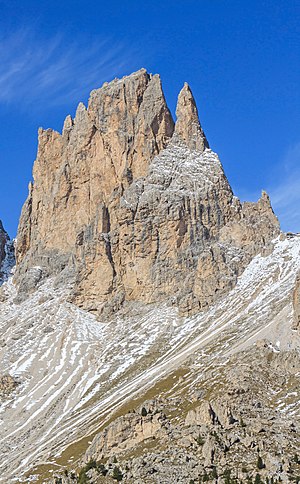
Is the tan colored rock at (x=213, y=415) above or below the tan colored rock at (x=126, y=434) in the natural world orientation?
below

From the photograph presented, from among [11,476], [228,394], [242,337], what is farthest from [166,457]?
[242,337]

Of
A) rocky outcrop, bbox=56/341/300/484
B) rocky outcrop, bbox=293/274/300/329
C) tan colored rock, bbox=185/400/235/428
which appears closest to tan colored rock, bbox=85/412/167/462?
rocky outcrop, bbox=56/341/300/484

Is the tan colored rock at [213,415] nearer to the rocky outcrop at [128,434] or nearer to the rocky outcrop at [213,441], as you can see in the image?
the rocky outcrop at [213,441]

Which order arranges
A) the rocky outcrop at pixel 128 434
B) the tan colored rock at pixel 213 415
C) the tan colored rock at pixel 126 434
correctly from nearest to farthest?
the tan colored rock at pixel 213 415, the rocky outcrop at pixel 128 434, the tan colored rock at pixel 126 434

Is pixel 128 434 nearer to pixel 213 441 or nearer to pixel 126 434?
pixel 126 434

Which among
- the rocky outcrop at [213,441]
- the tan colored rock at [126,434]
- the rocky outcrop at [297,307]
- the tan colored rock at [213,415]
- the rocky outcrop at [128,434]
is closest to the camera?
the rocky outcrop at [213,441]

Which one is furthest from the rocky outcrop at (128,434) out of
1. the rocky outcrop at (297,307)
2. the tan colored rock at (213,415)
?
the rocky outcrop at (297,307)

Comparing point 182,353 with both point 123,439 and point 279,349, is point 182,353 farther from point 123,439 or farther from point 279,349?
point 123,439

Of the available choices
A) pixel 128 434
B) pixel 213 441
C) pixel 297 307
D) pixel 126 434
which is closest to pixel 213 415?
pixel 213 441

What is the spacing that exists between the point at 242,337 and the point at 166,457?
9482 cm

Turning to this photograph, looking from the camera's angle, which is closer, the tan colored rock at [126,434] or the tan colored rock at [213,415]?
the tan colored rock at [213,415]

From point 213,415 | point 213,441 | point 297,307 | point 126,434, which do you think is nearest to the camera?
point 213,441

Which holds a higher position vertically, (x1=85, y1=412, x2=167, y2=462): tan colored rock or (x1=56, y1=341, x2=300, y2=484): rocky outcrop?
(x1=85, y1=412, x2=167, y2=462): tan colored rock

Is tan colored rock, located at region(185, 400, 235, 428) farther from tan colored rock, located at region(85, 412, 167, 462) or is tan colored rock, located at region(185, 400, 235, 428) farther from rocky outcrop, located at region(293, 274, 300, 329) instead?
rocky outcrop, located at region(293, 274, 300, 329)
